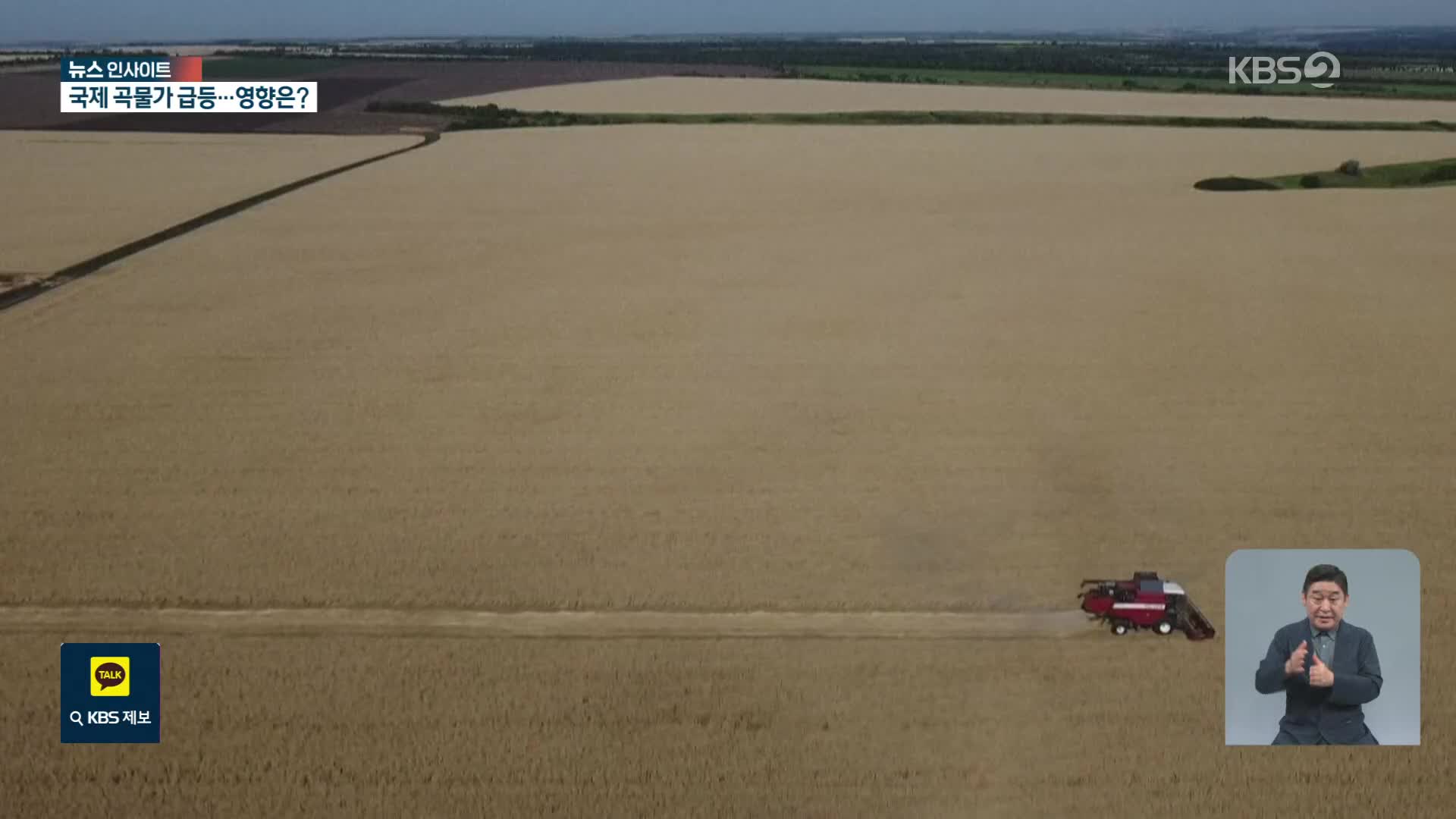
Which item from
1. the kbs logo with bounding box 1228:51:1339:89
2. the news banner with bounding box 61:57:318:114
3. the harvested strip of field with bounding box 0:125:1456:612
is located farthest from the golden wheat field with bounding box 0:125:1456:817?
the kbs logo with bounding box 1228:51:1339:89

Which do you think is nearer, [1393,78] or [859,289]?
[859,289]

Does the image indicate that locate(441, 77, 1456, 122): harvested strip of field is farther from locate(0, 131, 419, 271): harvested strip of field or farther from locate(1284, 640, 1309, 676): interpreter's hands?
locate(1284, 640, 1309, 676): interpreter's hands

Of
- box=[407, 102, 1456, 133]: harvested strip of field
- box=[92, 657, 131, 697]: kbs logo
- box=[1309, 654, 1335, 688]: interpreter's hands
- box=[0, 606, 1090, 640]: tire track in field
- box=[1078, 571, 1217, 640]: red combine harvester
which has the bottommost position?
box=[92, 657, 131, 697]: kbs logo

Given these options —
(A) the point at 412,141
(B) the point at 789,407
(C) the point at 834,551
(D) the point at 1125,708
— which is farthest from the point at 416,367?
(A) the point at 412,141

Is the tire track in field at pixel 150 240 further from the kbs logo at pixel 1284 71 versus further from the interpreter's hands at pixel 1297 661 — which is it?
the kbs logo at pixel 1284 71

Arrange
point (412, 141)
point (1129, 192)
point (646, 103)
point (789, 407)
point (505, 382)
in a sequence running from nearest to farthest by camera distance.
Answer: point (789, 407) < point (505, 382) < point (1129, 192) < point (412, 141) < point (646, 103)

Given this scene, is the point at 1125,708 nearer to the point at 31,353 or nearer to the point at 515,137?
the point at 31,353

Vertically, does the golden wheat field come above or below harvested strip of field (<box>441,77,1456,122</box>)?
below

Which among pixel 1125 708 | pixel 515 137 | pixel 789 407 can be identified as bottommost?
pixel 1125 708
